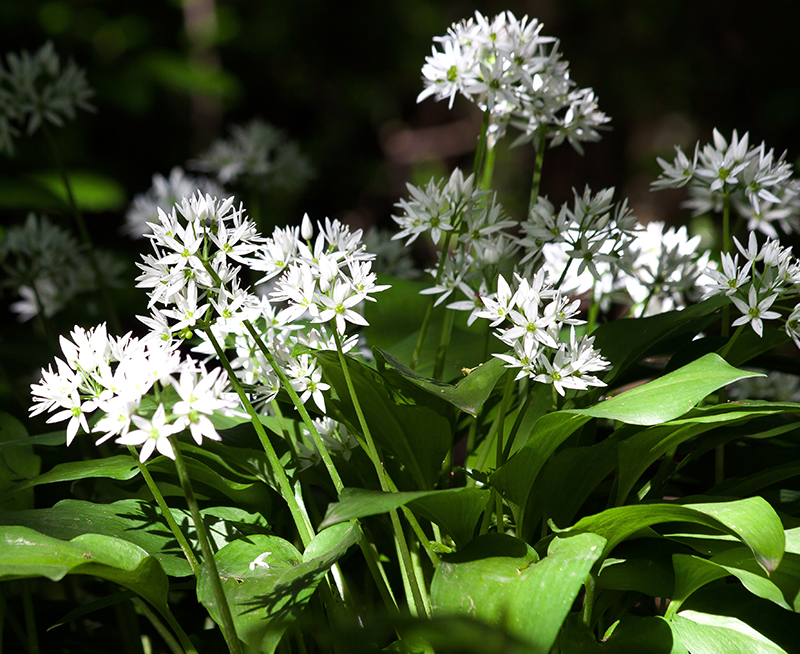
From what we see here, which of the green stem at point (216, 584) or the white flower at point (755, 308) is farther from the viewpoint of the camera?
the white flower at point (755, 308)

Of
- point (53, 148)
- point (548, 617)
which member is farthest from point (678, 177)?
point (53, 148)

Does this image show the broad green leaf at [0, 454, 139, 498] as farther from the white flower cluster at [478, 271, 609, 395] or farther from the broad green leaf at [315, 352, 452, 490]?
the white flower cluster at [478, 271, 609, 395]

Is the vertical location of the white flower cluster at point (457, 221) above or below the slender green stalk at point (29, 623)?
above

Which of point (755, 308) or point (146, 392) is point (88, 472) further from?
point (755, 308)

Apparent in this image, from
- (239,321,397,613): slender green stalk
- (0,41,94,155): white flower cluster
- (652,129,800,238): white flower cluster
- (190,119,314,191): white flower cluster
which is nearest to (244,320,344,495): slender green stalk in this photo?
(239,321,397,613): slender green stalk

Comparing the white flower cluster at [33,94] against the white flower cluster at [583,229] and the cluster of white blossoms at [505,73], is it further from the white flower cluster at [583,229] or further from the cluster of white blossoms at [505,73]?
the white flower cluster at [583,229]

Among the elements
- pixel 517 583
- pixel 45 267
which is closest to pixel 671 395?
pixel 517 583

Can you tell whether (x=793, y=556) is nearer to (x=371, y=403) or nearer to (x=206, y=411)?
(x=371, y=403)

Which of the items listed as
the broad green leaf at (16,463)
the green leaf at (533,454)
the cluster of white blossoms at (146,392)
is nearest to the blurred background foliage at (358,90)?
the broad green leaf at (16,463)
